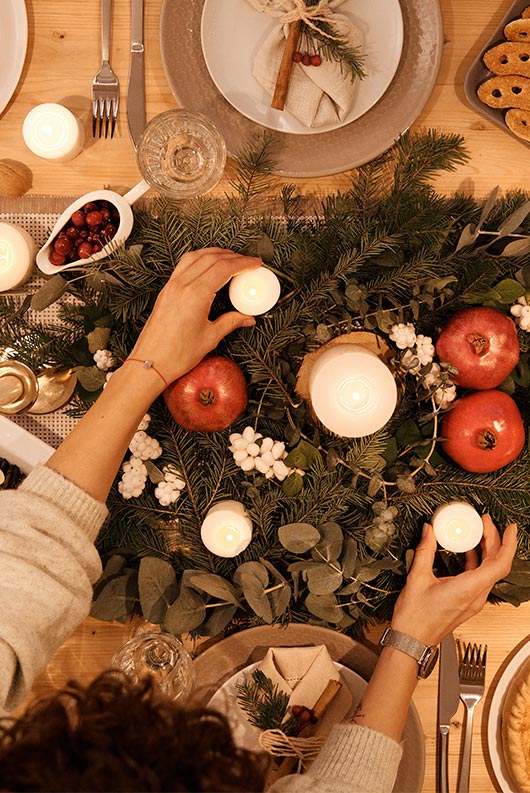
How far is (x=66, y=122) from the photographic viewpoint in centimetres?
90

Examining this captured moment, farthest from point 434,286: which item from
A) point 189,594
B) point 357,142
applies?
point 189,594

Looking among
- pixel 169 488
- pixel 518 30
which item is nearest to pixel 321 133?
pixel 518 30

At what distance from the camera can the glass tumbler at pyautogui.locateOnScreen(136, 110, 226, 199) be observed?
87 centimetres

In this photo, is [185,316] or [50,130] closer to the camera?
[185,316]

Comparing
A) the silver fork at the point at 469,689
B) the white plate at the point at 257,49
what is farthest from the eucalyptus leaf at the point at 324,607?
the white plate at the point at 257,49

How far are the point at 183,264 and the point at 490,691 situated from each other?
0.74m

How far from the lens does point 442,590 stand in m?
0.82

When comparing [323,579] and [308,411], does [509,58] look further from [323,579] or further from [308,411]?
[323,579]

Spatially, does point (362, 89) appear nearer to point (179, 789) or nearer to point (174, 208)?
point (174, 208)

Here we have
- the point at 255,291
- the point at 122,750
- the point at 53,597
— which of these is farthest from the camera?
the point at 255,291

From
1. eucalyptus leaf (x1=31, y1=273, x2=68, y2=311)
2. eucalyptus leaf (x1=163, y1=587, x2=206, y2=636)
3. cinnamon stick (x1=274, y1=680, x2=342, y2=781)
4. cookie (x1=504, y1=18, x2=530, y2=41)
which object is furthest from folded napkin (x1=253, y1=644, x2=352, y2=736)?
cookie (x1=504, y1=18, x2=530, y2=41)

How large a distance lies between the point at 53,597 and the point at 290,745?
0.35m

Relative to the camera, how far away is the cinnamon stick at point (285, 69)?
0.87 meters

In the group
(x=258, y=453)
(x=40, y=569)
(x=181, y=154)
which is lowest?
(x=40, y=569)
